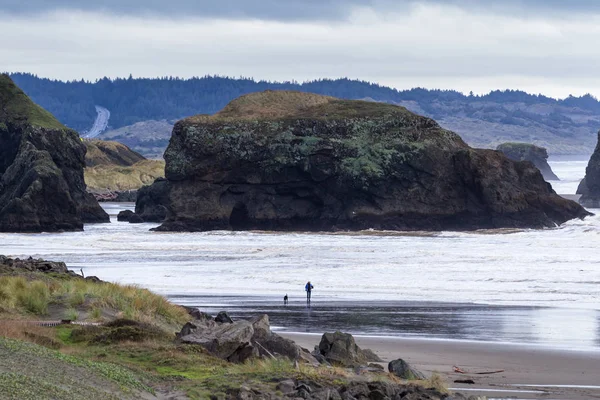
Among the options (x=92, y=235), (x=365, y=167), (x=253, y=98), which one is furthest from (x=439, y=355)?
(x=253, y=98)

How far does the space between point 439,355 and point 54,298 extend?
7.61 metres

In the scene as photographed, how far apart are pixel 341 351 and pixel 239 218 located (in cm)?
6221

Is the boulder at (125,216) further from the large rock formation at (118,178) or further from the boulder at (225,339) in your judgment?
the boulder at (225,339)

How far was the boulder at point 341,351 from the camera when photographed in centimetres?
1823

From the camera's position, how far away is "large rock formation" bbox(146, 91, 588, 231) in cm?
7675

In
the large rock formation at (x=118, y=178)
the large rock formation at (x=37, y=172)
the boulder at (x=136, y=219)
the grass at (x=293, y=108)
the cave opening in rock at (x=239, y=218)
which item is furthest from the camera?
the large rock formation at (x=118, y=178)

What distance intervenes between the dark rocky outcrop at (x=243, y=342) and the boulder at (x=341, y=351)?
56cm

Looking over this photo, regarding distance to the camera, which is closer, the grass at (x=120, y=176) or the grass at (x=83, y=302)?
the grass at (x=83, y=302)

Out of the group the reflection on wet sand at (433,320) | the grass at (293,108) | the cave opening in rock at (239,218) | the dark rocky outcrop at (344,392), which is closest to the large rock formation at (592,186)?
the grass at (293,108)

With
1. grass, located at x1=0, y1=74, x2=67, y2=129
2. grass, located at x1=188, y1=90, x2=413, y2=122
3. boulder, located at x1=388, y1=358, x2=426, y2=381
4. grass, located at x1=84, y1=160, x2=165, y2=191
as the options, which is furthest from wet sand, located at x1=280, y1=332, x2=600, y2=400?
grass, located at x1=84, y1=160, x2=165, y2=191

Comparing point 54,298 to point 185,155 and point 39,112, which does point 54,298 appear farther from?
point 39,112

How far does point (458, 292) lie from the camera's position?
1399 inches

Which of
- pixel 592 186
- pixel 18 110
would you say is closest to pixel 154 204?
pixel 18 110

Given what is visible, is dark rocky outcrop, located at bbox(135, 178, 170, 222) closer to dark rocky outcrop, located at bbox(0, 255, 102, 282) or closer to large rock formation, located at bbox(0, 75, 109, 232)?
large rock formation, located at bbox(0, 75, 109, 232)
